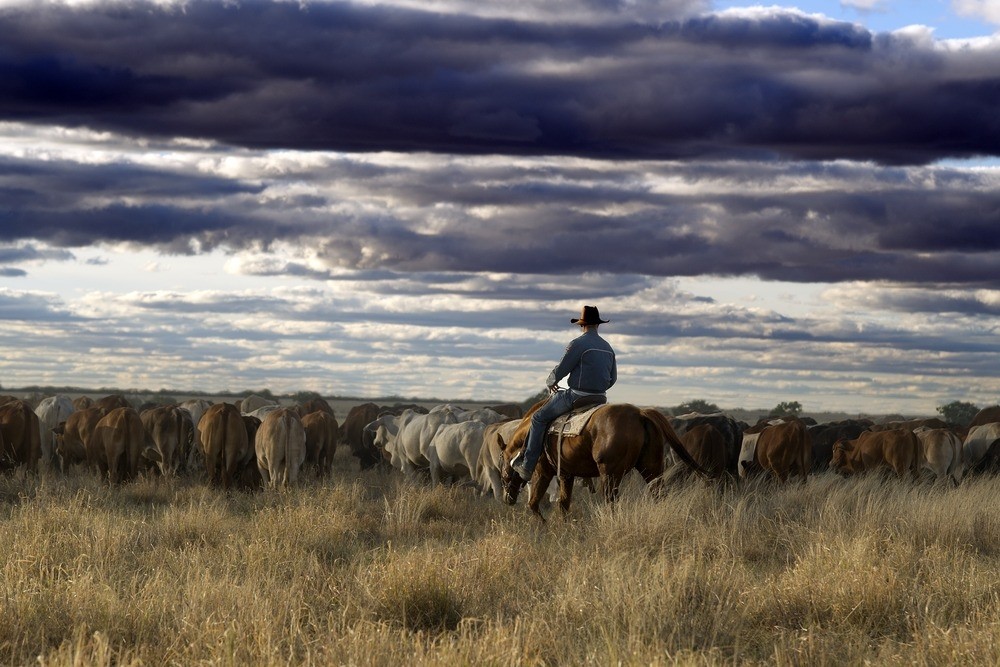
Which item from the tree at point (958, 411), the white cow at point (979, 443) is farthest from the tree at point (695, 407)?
the white cow at point (979, 443)

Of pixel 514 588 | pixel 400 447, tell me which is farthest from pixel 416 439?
pixel 514 588

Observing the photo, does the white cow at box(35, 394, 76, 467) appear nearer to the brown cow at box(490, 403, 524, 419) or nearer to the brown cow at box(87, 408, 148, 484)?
the brown cow at box(87, 408, 148, 484)

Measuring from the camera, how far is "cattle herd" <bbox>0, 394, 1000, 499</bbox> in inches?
784

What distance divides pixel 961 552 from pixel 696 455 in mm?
7326

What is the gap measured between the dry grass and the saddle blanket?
3.31 ft

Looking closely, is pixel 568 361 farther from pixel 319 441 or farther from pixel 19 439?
pixel 19 439

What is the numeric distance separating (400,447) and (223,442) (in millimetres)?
4651

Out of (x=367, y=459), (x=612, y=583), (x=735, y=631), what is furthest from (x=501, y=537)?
(x=367, y=459)

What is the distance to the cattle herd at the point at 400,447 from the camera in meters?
19.9

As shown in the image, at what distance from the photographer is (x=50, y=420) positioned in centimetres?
2644

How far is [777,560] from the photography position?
12.1m

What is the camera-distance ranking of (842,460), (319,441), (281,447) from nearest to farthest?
(281,447) < (842,460) < (319,441)

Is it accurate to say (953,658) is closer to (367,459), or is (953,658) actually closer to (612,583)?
(612,583)

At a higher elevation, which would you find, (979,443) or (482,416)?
(482,416)
